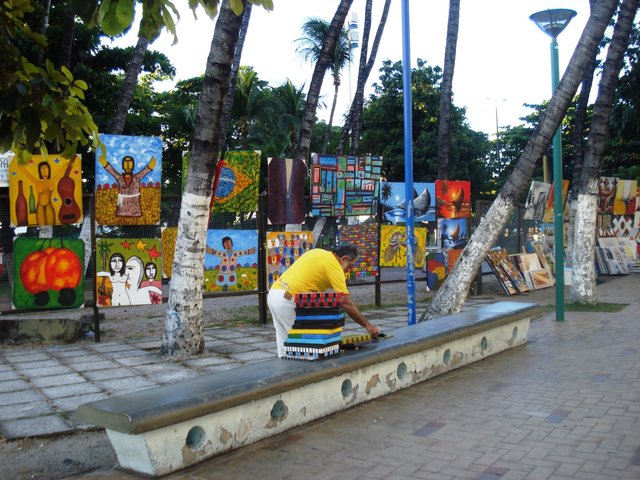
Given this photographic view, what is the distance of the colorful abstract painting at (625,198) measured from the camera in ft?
71.7

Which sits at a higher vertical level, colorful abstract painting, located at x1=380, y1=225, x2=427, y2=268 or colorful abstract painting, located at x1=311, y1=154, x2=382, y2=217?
colorful abstract painting, located at x1=311, y1=154, x2=382, y2=217

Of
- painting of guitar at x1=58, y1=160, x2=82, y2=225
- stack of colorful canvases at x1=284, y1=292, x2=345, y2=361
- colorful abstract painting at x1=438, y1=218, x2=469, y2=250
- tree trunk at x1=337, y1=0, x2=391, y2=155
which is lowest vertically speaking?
stack of colorful canvases at x1=284, y1=292, x2=345, y2=361

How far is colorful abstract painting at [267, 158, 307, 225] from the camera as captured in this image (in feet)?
37.4

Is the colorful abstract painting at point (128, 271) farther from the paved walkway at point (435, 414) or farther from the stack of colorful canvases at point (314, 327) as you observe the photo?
the stack of colorful canvases at point (314, 327)

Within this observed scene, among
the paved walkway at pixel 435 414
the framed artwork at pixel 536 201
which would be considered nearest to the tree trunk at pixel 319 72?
the framed artwork at pixel 536 201

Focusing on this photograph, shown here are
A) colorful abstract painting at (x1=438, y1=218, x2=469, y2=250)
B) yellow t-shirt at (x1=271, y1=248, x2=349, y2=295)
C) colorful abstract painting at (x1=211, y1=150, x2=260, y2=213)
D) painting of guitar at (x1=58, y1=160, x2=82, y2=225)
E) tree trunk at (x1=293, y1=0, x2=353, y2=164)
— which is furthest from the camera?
colorful abstract painting at (x1=438, y1=218, x2=469, y2=250)

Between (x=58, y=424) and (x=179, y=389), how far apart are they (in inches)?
56.9

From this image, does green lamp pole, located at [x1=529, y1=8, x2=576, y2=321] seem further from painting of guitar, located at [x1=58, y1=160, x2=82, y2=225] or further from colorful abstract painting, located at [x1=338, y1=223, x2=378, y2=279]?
painting of guitar, located at [x1=58, y1=160, x2=82, y2=225]

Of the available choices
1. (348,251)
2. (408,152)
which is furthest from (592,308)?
(348,251)

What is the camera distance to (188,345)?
8211 millimetres

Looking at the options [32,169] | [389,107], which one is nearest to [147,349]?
[32,169]

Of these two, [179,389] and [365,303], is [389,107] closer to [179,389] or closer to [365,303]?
[365,303]

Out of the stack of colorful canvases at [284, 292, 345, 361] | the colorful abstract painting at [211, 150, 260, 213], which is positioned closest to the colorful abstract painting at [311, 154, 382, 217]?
the colorful abstract painting at [211, 150, 260, 213]

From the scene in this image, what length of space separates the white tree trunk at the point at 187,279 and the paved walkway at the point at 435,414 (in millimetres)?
325
